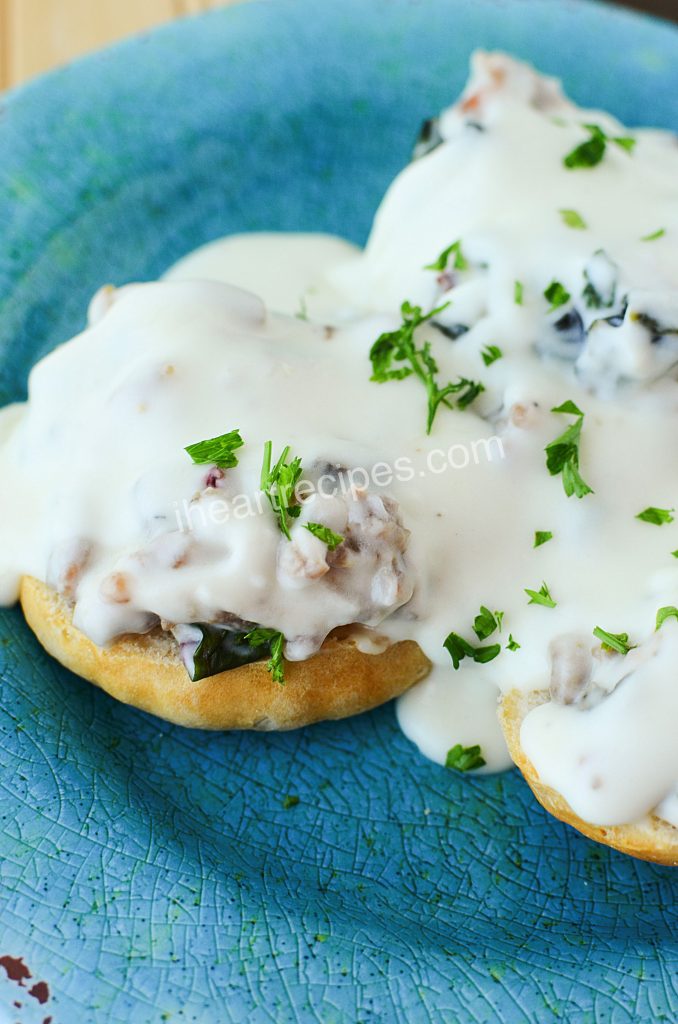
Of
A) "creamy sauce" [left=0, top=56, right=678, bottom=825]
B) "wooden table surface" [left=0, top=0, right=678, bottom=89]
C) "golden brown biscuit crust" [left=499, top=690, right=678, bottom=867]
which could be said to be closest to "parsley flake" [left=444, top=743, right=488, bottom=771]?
"creamy sauce" [left=0, top=56, right=678, bottom=825]

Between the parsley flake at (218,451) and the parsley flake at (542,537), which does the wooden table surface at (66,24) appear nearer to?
the parsley flake at (218,451)

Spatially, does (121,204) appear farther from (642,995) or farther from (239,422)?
(642,995)

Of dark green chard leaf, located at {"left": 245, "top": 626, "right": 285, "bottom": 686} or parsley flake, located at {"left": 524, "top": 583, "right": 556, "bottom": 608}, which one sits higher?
dark green chard leaf, located at {"left": 245, "top": 626, "right": 285, "bottom": 686}

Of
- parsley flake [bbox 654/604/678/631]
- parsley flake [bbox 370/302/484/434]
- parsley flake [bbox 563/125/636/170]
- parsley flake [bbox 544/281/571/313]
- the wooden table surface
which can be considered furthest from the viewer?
the wooden table surface

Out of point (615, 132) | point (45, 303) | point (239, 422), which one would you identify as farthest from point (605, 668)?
point (45, 303)

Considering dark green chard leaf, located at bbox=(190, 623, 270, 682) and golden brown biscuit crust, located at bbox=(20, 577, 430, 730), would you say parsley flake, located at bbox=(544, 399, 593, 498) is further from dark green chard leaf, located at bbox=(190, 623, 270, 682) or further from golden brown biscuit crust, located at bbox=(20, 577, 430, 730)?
dark green chard leaf, located at bbox=(190, 623, 270, 682)
